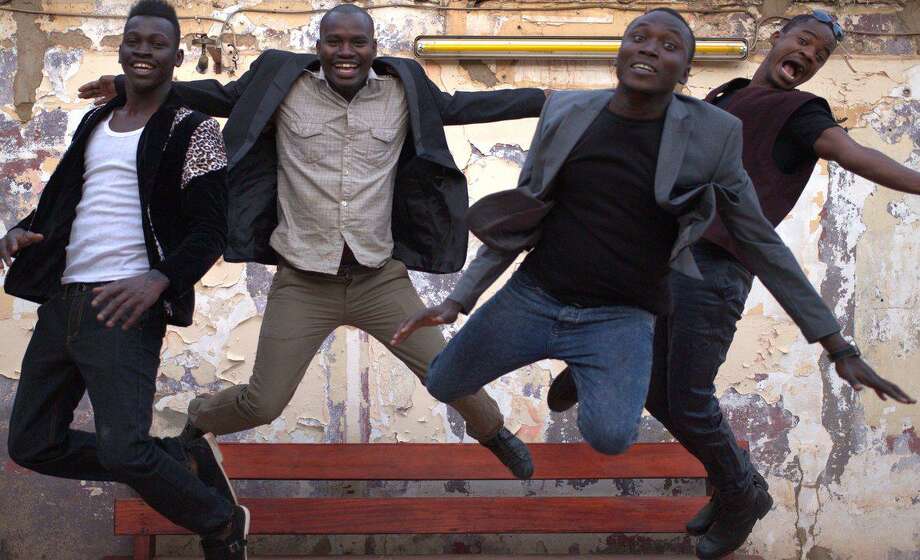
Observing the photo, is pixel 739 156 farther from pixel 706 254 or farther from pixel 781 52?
pixel 781 52

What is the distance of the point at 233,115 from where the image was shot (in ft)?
16.3

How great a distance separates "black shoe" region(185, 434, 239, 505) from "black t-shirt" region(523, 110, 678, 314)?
1884 millimetres

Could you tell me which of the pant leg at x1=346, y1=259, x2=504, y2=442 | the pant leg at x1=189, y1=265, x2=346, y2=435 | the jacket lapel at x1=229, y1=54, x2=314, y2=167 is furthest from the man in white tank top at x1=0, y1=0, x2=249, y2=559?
the pant leg at x1=346, y1=259, x2=504, y2=442

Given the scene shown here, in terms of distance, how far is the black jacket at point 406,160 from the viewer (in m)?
5.00

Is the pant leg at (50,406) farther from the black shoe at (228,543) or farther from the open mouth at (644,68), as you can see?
the open mouth at (644,68)

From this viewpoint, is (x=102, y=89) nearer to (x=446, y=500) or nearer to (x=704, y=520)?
(x=446, y=500)

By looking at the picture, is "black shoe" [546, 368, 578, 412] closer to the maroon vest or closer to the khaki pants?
the khaki pants

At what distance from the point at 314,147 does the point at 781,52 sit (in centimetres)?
200

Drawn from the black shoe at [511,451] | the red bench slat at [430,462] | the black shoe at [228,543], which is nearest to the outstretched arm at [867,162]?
the black shoe at [511,451]

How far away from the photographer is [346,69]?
5.00m

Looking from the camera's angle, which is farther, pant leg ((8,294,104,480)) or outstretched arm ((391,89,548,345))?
pant leg ((8,294,104,480))

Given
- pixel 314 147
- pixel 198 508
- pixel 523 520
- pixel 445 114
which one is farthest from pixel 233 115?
pixel 523 520

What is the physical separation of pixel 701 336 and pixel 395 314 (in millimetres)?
1334

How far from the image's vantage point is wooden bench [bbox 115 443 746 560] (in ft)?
21.0
